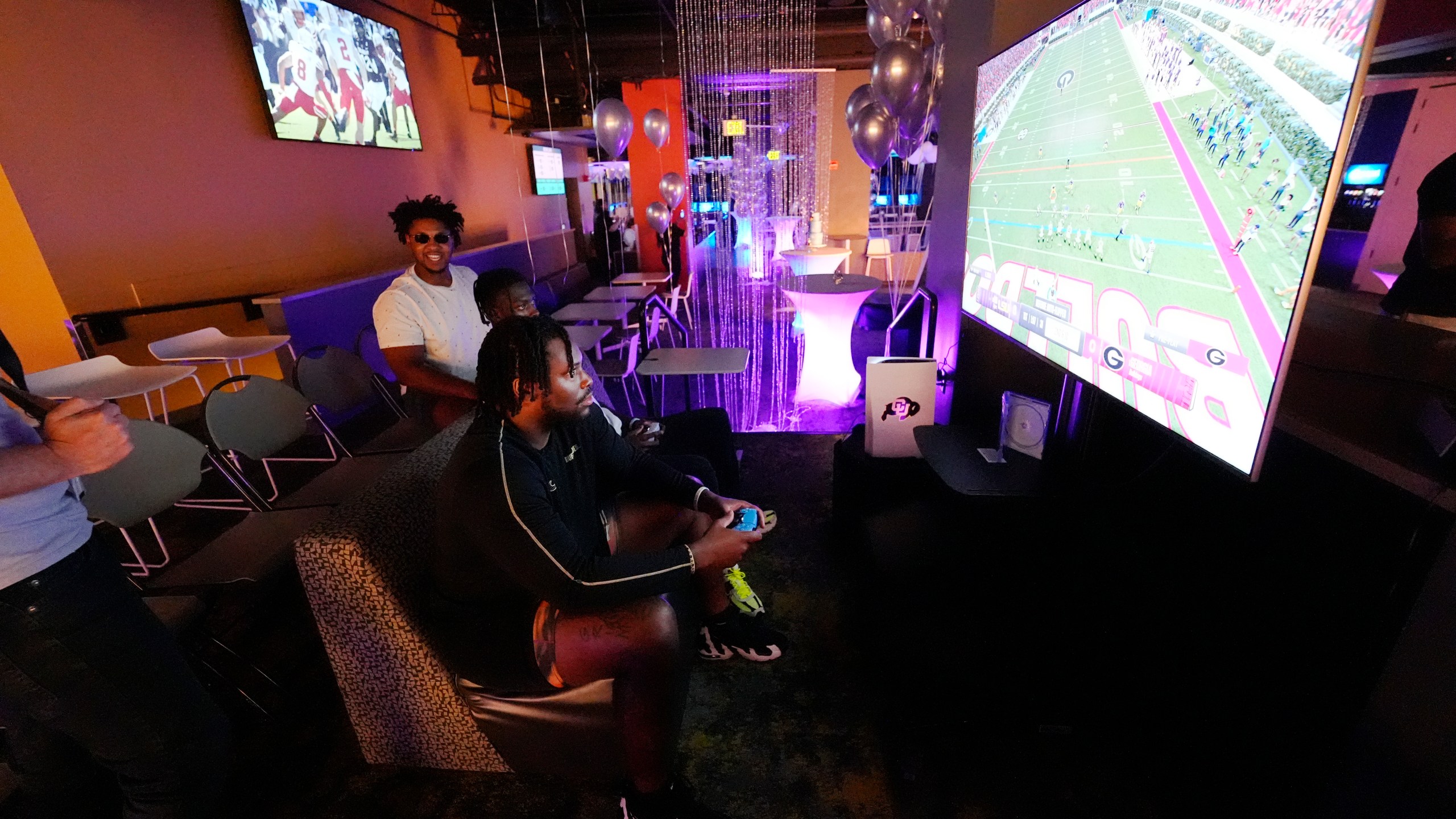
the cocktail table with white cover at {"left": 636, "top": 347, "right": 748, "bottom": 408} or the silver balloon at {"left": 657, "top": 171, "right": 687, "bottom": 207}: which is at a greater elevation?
the silver balloon at {"left": 657, "top": 171, "right": 687, "bottom": 207}

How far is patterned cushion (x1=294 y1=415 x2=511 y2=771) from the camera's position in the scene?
1.39 m

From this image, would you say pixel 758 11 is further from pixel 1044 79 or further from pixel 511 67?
pixel 1044 79

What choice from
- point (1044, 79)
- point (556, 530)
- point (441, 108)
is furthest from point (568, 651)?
point (441, 108)

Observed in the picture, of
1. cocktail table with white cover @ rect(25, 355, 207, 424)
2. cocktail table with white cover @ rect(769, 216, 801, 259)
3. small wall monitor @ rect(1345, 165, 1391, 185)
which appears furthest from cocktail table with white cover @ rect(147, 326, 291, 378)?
small wall monitor @ rect(1345, 165, 1391, 185)

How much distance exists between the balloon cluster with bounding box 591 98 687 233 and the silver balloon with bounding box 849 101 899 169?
2890 millimetres

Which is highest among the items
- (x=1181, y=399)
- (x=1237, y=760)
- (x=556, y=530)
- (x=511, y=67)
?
(x=511, y=67)

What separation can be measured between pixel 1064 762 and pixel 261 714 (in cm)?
257

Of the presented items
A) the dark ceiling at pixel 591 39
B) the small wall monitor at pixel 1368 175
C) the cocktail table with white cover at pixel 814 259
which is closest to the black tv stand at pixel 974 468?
the cocktail table with white cover at pixel 814 259

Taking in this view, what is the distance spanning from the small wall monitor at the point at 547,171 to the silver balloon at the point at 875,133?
748cm

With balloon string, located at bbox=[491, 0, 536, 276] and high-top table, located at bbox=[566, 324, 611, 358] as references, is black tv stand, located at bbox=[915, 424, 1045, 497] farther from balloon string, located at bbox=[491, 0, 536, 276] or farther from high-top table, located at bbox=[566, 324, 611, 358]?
balloon string, located at bbox=[491, 0, 536, 276]

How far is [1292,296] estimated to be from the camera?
0.95 meters

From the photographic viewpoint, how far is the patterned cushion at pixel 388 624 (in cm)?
139

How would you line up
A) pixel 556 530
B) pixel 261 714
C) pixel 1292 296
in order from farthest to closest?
pixel 261 714 → pixel 556 530 → pixel 1292 296

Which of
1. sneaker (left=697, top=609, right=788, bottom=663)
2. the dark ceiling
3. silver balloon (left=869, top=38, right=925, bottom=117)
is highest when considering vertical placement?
the dark ceiling
